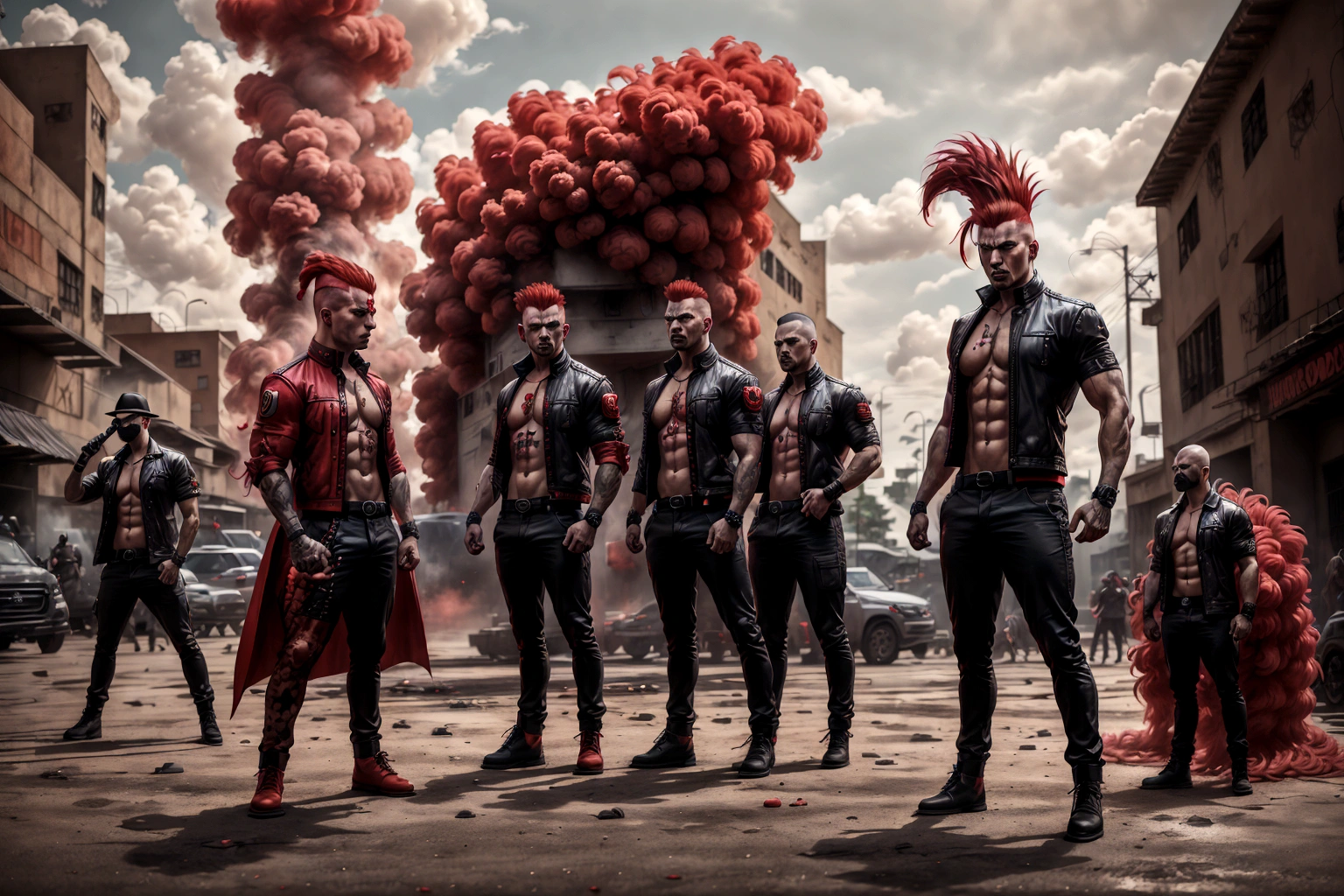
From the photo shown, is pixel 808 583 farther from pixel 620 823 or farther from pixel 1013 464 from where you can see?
pixel 620 823

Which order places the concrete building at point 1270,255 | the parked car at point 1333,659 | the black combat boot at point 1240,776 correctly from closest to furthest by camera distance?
the black combat boot at point 1240,776, the parked car at point 1333,659, the concrete building at point 1270,255

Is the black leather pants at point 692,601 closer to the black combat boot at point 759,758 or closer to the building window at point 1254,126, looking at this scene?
the black combat boot at point 759,758

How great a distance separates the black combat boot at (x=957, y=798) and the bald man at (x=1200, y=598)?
1.29m

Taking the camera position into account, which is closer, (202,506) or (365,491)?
(365,491)

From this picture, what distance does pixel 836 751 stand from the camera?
613 cm

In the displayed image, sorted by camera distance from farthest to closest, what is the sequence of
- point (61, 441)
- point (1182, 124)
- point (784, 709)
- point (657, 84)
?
point (61, 441), point (657, 84), point (1182, 124), point (784, 709)

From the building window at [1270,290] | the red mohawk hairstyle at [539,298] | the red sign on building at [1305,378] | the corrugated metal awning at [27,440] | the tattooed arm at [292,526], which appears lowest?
the tattooed arm at [292,526]

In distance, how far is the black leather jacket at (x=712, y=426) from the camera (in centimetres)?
623

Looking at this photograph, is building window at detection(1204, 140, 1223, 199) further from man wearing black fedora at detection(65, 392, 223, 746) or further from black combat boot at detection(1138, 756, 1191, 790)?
man wearing black fedora at detection(65, 392, 223, 746)

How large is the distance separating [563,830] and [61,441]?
3124 centimetres

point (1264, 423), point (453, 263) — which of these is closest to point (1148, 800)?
point (1264, 423)

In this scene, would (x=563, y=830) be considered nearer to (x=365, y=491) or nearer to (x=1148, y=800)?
(x=365, y=491)

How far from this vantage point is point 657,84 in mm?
26078

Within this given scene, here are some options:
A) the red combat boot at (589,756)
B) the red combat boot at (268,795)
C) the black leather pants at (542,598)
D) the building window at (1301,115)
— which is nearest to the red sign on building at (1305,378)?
the building window at (1301,115)
